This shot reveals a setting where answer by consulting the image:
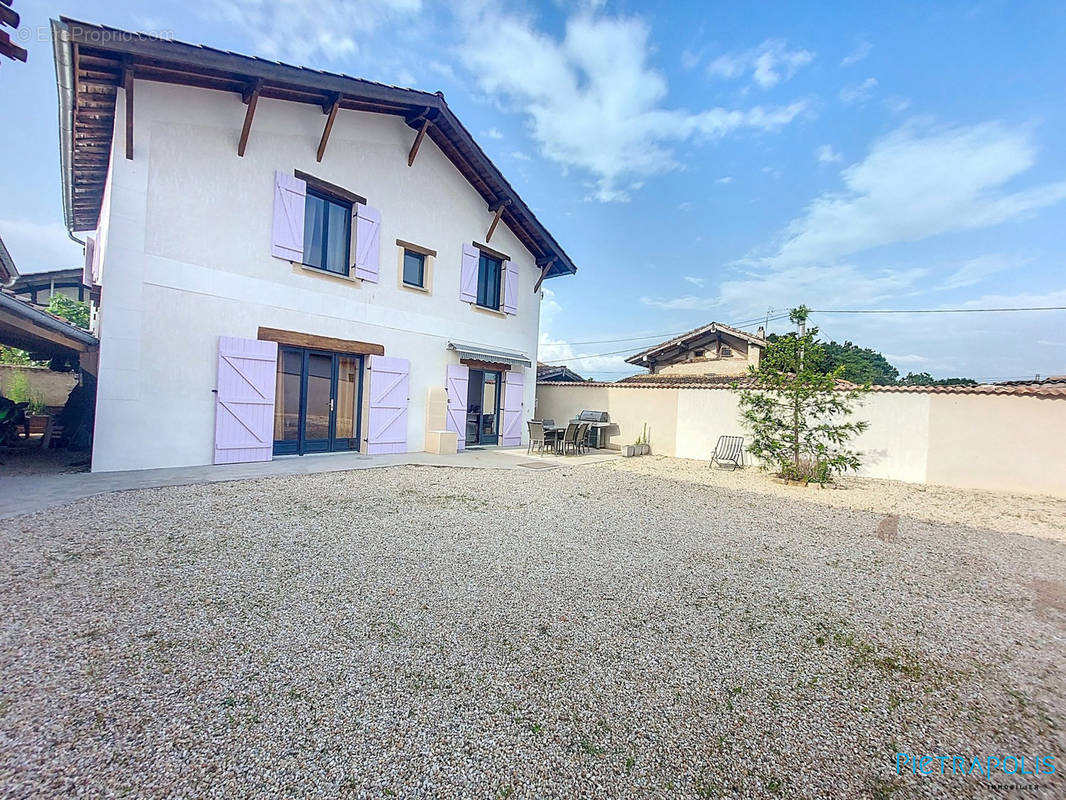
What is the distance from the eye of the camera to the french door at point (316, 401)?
8.40 m

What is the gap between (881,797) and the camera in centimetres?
164

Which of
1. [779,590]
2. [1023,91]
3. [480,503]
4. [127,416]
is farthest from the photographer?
[1023,91]

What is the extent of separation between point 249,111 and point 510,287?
278 inches

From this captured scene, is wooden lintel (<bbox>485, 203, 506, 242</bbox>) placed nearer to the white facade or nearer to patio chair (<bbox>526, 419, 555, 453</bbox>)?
the white facade

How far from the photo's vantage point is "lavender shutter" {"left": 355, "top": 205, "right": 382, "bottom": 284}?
9185mm

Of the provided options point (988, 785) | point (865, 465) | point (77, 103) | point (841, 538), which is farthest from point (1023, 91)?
point (77, 103)

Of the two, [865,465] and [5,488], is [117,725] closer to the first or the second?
[5,488]

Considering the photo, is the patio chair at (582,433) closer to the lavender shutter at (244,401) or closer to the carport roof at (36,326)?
the lavender shutter at (244,401)

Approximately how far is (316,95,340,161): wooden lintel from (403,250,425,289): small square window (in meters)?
2.52

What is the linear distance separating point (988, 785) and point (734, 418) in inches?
413

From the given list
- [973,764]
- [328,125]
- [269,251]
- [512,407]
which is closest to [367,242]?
[269,251]

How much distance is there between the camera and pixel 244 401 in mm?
7598

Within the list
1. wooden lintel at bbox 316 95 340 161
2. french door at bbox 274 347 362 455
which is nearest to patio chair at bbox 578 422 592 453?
french door at bbox 274 347 362 455

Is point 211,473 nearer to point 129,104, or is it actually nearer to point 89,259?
point 129,104
